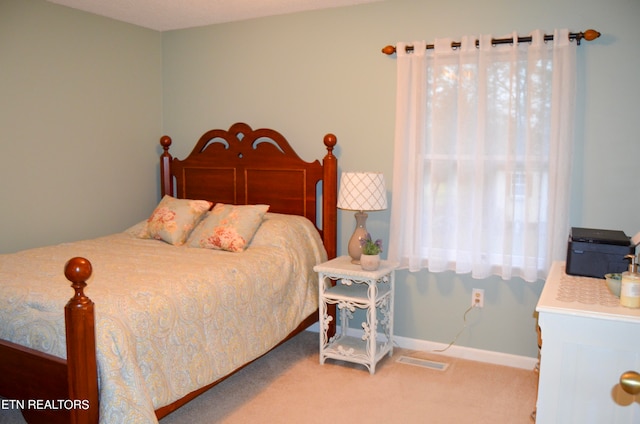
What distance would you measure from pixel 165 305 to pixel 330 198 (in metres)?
1.55

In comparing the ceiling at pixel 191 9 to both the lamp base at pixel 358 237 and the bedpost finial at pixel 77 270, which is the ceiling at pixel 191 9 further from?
the bedpost finial at pixel 77 270

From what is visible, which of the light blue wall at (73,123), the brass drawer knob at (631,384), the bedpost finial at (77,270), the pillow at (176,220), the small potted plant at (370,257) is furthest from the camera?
the pillow at (176,220)

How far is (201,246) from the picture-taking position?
3291 mm

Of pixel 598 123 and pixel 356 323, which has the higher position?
pixel 598 123

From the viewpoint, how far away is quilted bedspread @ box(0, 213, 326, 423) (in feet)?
6.48

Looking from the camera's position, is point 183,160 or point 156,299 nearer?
point 156,299

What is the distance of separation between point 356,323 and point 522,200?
56.9 inches

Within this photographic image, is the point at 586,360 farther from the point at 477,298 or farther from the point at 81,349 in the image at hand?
the point at 81,349

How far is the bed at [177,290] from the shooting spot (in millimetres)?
1917

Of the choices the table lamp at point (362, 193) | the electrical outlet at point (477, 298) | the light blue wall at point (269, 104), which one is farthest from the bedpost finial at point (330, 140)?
the electrical outlet at point (477, 298)

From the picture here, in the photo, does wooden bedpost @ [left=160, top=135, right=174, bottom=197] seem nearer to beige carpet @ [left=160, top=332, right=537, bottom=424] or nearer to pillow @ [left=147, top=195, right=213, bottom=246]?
pillow @ [left=147, top=195, right=213, bottom=246]

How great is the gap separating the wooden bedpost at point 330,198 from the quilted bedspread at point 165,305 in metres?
0.11

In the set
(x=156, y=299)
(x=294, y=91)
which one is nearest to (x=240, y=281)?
(x=156, y=299)

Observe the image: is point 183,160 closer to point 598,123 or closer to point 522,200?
point 522,200
